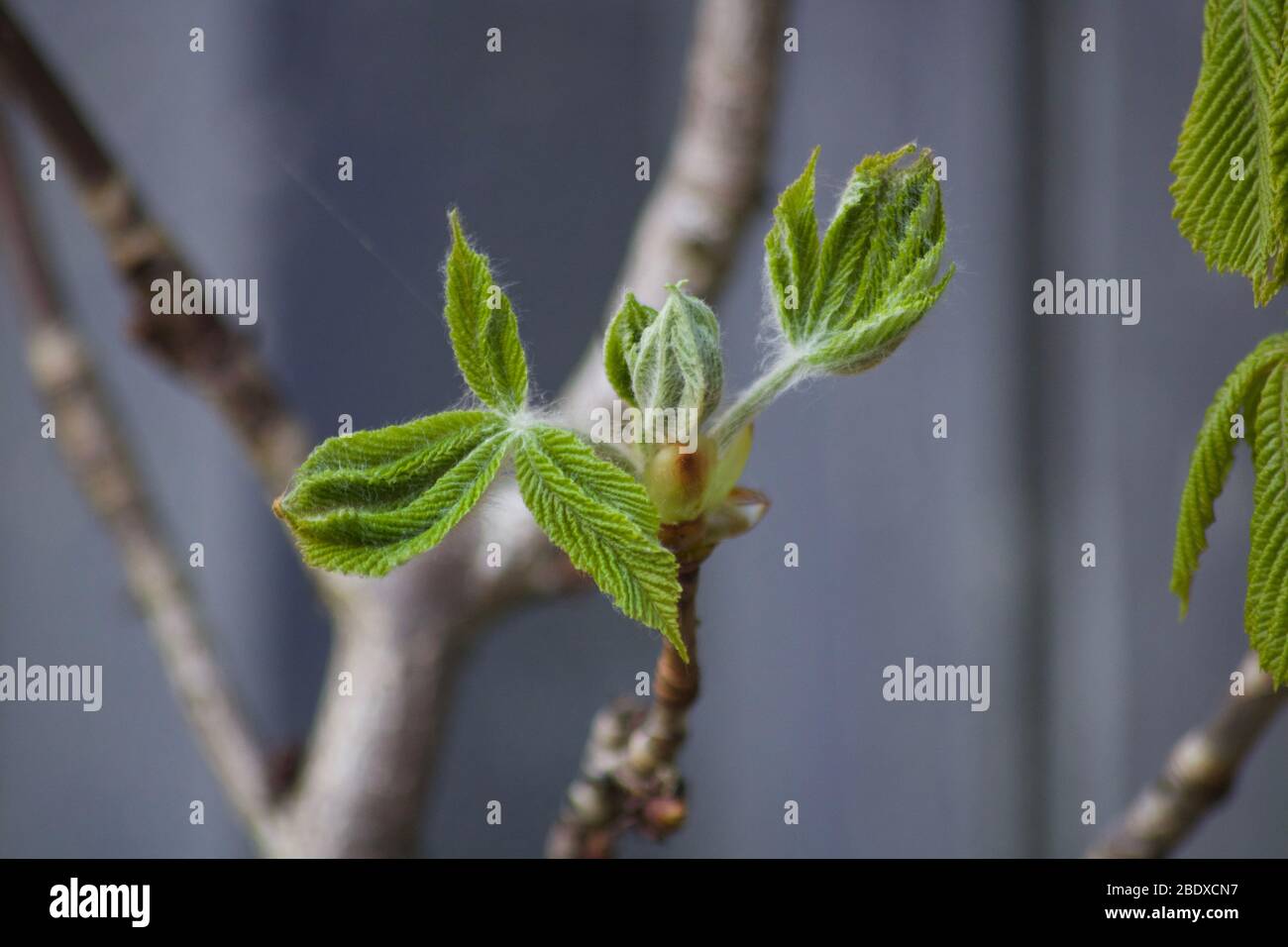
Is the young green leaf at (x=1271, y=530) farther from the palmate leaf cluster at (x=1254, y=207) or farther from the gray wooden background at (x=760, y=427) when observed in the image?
the gray wooden background at (x=760, y=427)

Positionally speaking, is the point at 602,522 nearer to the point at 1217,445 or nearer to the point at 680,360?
the point at 680,360

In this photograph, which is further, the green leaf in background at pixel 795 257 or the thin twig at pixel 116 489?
the thin twig at pixel 116 489

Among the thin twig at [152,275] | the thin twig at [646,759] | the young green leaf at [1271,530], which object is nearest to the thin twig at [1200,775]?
the young green leaf at [1271,530]

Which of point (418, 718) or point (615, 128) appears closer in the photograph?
point (418, 718)

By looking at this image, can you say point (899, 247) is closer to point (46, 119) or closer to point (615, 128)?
point (46, 119)

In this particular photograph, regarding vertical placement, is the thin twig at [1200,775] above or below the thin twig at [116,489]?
below

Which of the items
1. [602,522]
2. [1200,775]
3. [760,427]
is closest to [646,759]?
[602,522]

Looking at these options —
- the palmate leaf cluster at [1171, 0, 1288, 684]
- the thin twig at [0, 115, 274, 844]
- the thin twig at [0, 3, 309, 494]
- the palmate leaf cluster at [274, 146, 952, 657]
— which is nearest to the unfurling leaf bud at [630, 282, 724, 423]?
the palmate leaf cluster at [274, 146, 952, 657]
